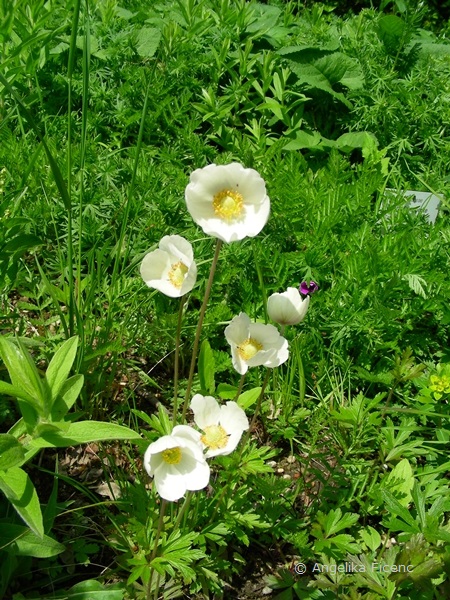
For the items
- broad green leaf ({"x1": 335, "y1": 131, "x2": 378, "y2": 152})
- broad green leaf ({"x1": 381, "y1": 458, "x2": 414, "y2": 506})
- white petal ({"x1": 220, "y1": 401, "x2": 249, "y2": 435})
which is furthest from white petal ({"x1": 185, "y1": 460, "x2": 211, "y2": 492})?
broad green leaf ({"x1": 335, "y1": 131, "x2": 378, "y2": 152})

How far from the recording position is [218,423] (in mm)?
1409

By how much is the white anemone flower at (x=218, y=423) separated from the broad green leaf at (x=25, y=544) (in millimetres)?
431

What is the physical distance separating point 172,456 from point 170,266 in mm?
392

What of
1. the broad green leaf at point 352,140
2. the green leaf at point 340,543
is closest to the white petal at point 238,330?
the green leaf at point 340,543

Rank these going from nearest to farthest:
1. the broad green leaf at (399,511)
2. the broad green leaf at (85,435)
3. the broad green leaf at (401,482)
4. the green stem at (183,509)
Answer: the broad green leaf at (85,435)
the green stem at (183,509)
the broad green leaf at (399,511)
the broad green leaf at (401,482)

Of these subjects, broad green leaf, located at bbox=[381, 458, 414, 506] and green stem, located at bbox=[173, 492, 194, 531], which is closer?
green stem, located at bbox=[173, 492, 194, 531]

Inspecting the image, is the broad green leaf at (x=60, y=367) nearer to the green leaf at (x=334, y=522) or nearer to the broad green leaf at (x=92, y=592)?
the broad green leaf at (x=92, y=592)

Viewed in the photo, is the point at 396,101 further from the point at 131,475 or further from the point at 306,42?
the point at 131,475

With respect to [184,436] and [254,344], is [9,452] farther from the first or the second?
[254,344]

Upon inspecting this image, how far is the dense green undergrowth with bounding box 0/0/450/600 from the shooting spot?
1.64m

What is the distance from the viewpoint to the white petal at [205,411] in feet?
4.55

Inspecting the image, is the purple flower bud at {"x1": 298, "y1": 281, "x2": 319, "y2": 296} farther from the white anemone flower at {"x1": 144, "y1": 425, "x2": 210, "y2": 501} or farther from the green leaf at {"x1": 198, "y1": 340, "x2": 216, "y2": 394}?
the white anemone flower at {"x1": 144, "y1": 425, "x2": 210, "y2": 501}

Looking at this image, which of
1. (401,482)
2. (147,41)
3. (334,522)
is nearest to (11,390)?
(334,522)

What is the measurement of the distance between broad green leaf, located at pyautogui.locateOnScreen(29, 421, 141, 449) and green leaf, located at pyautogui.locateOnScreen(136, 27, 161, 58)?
88.8 inches
